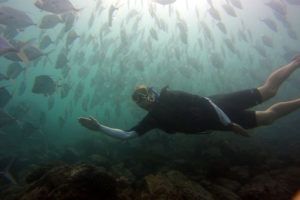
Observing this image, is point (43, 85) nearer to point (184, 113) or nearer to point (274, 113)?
point (184, 113)

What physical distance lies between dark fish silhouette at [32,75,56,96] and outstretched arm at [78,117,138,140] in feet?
10.7

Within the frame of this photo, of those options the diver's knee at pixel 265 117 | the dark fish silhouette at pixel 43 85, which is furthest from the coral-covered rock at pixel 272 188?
the dark fish silhouette at pixel 43 85

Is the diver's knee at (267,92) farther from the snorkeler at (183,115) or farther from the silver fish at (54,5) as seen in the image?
the silver fish at (54,5)

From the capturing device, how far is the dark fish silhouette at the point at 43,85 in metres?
8.13

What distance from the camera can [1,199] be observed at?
5.01 metres

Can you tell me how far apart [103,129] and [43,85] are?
137 inches

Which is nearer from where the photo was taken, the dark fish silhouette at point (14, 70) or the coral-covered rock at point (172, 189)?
the coral-covered rock at point (172, 189)

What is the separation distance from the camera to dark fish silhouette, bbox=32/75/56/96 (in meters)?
8.13

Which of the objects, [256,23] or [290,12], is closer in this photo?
→ [290,12]

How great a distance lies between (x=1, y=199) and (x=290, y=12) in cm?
3091

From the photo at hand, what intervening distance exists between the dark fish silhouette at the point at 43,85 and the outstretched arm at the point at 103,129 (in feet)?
10.7

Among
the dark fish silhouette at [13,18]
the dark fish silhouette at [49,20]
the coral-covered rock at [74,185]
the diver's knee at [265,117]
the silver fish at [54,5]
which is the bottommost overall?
the diver's knee at [265,117]

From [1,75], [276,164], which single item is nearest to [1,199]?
[1,75]

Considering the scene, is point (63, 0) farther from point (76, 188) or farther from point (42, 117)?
point (42, 117)
